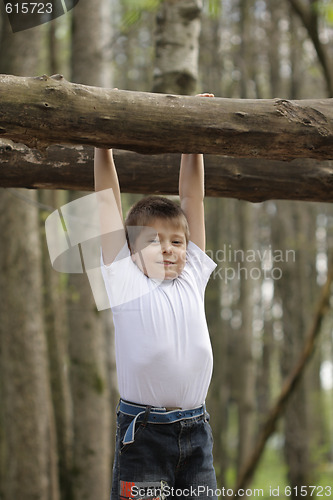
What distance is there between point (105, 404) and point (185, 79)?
12.5 feet

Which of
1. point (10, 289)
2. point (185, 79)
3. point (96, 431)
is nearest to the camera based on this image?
point (185, 79)

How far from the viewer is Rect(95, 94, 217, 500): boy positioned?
239cm

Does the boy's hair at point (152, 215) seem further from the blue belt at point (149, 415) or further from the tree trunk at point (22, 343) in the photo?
the tree trunk at point (22, 343)

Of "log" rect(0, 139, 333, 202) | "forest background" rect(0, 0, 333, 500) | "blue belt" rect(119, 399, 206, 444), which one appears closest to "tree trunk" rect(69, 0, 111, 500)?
"forest background" rect(0, 0, 333, 500)

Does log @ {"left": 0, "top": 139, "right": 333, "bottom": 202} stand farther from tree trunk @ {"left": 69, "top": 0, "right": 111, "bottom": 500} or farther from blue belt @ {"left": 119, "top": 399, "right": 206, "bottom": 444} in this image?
tree trunk @ {"left": 69, "top": 0, "right": 111, "bottom": 500}

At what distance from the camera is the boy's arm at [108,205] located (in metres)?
2.60

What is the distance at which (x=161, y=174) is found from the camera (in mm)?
3148

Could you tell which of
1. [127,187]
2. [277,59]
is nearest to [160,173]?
[127,187]

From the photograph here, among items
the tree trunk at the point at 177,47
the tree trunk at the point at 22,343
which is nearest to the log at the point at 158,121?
the tree trunk at the point at 177,47

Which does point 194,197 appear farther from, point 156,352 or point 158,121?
point 156,352

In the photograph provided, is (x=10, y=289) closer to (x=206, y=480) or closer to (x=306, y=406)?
(x=206, y=480)

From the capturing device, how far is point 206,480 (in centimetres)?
245

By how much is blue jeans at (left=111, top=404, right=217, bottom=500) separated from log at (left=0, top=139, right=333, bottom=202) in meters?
1.23

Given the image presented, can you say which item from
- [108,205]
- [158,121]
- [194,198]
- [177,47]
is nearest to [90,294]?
[177,47]
